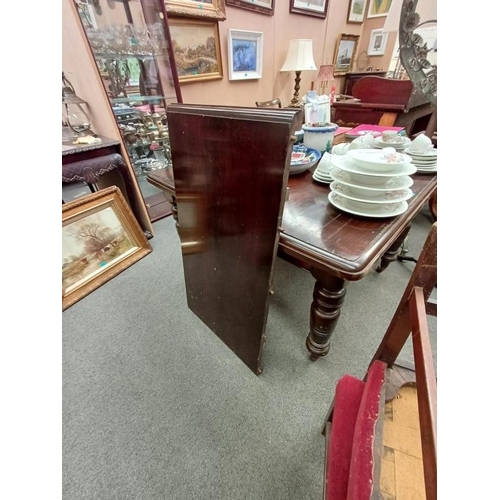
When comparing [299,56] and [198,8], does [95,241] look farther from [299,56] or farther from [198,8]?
[299,56]

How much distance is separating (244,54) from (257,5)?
41 centimetres

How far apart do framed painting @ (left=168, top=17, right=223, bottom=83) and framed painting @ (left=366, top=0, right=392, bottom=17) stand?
9.60ft

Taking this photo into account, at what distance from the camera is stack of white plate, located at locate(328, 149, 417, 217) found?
2.13 feet

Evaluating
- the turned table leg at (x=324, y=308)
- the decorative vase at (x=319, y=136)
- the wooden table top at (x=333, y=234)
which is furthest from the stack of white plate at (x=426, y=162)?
the turned table leg at (x=324, y=308)

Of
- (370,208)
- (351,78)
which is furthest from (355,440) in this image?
(351,78)

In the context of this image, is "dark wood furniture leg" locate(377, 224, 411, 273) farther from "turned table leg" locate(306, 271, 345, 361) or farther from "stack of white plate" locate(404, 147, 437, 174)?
Result: "turned table leg" locate(306, 271, 345, 361)

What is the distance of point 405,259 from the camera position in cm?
163

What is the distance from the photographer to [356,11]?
3340mm

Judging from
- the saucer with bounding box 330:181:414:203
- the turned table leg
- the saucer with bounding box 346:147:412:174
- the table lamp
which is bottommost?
the turned table leg

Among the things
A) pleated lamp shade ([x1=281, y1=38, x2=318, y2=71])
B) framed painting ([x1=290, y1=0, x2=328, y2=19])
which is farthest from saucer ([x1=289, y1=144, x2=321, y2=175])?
framed painting ([x1=290, y1=0, x2=328, y2=19])

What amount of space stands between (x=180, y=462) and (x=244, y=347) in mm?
440

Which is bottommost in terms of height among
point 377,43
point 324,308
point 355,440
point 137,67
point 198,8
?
point 324,308

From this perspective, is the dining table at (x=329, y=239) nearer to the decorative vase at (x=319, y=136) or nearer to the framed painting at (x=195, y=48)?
the decorative vase at (x=319, y=136)
